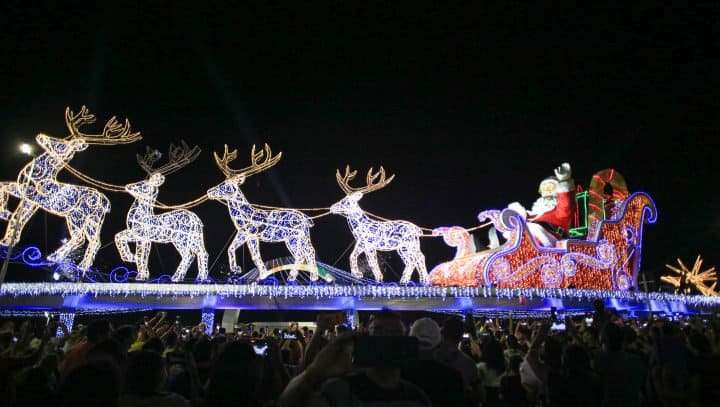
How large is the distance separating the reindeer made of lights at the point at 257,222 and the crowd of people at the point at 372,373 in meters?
17.1

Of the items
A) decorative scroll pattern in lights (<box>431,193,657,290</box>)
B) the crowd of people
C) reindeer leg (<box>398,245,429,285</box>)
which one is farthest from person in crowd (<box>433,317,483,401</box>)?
decorative scroll pattern in lights (<box>431,193,657,290</box>)

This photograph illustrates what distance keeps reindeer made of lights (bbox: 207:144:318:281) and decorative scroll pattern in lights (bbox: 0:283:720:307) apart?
1674 millimetres

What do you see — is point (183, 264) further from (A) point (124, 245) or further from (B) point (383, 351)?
(B) point (383, 351)

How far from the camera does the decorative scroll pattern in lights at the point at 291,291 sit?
78.7 ft

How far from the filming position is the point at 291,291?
2680 centimetres

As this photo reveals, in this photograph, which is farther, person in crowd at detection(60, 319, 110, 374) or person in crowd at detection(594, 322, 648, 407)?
person in crowd at detection(60, 319, 110, 374)

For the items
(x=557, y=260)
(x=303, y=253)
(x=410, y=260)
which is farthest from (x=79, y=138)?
(x=557, y=260)

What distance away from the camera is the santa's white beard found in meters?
40.9

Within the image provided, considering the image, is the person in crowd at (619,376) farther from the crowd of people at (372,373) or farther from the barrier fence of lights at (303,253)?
the barrier fence of lights at (303,253)

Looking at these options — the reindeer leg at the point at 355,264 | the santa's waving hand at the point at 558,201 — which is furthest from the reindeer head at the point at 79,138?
the santa's waving hand at the point at 558,201

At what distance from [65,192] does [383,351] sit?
22813 millimetres

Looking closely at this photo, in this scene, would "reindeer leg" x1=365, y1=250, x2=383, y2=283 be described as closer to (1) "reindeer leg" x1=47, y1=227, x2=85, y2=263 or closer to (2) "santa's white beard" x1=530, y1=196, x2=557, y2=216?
(1) "reindeer leg" x1=47, y1=227, x2=85, y2=263

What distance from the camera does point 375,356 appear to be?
9.12 feet

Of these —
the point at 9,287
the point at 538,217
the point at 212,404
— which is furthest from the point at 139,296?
the point at 538,217
